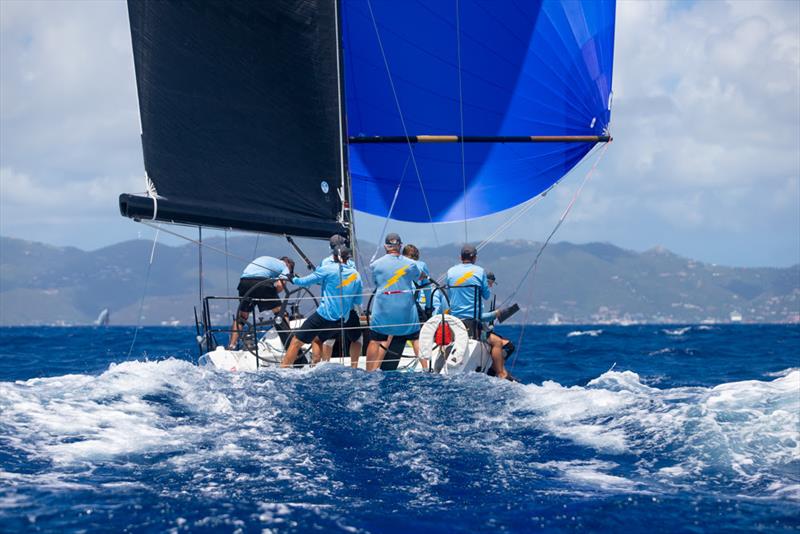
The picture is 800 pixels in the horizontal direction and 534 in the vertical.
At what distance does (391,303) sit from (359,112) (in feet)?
16.2

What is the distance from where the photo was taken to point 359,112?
13.5 metres

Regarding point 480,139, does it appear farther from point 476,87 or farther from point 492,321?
point 492,321

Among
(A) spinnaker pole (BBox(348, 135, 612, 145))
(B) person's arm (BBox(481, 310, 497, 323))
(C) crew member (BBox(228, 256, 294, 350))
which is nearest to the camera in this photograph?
(B) person's arm (BBox(481, 310, 497, 323))

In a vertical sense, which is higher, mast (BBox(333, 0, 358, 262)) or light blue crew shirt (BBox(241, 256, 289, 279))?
mast (BBox(333, 0, 358, 262))

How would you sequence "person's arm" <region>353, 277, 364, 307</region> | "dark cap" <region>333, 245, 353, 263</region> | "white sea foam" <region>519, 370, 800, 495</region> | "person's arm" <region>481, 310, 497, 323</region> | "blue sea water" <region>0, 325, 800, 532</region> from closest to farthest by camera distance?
"blue sea water" <region>0, 325, 800, 532</region> → "white sea foam" <region>519, 370, 800, 495</region> → "dark cap" <region>333, 245, 353, 263</region> → "person's arm" <region>353, 277, 364, 307</region> → "person's arm" <region>481, 310, 497, 323</region>

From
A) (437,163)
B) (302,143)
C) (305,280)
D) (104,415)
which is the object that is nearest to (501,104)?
(437,163)

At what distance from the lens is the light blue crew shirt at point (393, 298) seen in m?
9.35

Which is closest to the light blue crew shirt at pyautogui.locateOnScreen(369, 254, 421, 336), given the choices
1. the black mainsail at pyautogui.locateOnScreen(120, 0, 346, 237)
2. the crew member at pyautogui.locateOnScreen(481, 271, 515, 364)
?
the crew member at pyautogui.locateOnScreen(481, 271, 515, 364)

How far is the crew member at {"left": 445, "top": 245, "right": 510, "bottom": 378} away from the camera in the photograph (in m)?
9.74

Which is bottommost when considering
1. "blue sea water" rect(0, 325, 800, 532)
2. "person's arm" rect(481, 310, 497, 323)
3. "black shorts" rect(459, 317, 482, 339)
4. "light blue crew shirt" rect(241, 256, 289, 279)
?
"blue sea water" rect(0, 325, 800, 532)

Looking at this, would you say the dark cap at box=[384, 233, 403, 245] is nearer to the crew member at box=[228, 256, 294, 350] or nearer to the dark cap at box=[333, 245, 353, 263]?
the dark cap at box=[333, 245, 353, 263]

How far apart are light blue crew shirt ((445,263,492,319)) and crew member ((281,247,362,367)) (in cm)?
110

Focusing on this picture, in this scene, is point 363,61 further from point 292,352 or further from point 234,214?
point 292,352

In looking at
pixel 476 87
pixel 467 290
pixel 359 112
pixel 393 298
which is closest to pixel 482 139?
pixel 476 87
